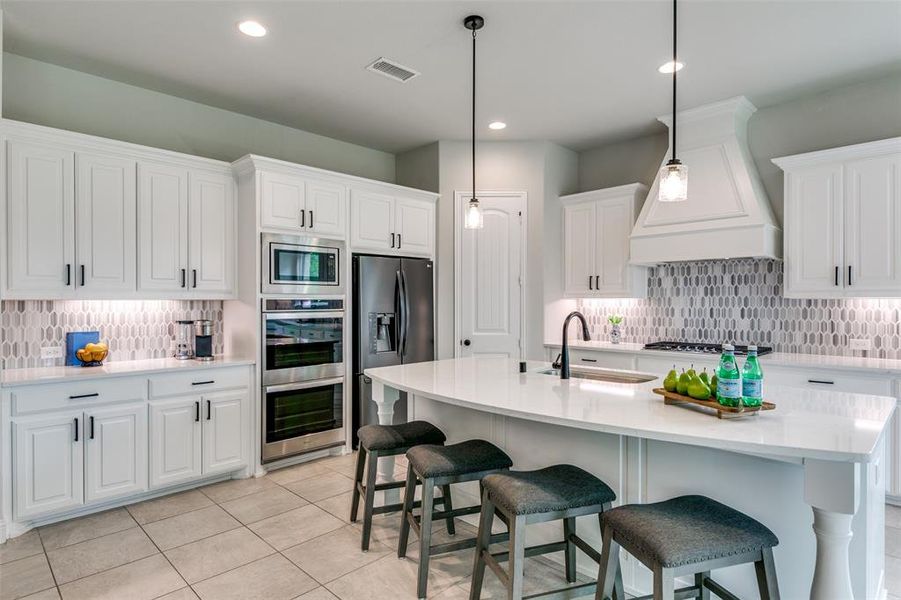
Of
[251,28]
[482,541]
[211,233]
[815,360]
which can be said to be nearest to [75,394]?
[211,233]

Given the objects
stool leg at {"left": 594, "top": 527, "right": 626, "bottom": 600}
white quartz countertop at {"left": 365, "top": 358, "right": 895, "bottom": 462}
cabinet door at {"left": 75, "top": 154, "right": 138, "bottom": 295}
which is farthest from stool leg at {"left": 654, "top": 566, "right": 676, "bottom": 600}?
cabinet door at {"left": 75, "top": 154, "right": 138, "bottom": 295}

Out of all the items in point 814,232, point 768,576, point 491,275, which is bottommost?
point 768,576

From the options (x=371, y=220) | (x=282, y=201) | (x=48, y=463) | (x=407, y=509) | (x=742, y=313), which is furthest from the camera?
(x=371, y=220)

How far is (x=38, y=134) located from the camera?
3047mm

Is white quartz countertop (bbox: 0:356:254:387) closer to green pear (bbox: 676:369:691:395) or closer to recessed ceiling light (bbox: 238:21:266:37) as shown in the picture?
recessed ceiling light (bbox: 238:21:266:37)

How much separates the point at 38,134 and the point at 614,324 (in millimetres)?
4828

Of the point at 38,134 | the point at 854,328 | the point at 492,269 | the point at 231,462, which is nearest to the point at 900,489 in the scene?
the point at 854,328

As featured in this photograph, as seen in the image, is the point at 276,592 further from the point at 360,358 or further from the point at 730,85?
the point at 730,85

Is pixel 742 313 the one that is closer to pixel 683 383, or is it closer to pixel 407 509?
pixel 683 383

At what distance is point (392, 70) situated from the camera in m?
3.51

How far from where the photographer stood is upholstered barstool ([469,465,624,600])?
1803 mm

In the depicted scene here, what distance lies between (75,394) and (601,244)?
4.35 m

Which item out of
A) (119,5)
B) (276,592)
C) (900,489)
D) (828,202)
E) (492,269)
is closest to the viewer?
(276,592)

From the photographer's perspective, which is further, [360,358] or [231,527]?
[360,358]
